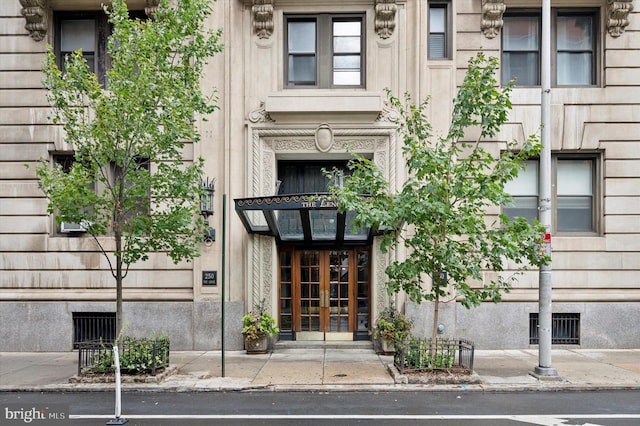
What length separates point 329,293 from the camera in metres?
14.4

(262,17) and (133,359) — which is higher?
(262,17)

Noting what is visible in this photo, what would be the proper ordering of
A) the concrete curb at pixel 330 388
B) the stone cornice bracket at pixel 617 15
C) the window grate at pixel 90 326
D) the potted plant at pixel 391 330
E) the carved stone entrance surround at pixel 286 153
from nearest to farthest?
the concrete curb at pixel 330 388 → the potted plant at pixel 391 330 → the stone cornice bracket at pixel 617 15 → the carved stone entrance surround at pixel 286 153 → the window grate at pixel 90 326

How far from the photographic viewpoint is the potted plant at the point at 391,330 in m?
12.8

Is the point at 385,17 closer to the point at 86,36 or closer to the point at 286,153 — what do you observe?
the point at 286,153

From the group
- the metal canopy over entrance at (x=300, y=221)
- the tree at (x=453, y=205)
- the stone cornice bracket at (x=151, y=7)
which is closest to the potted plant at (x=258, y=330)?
the metal canopy over entrance at (x=300, y=221)

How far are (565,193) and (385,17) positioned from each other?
7132 mm

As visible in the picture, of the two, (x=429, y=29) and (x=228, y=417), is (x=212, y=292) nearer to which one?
(x=228, y=417)

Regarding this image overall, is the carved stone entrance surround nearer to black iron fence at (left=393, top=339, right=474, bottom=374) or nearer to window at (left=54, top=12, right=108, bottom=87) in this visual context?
black iron fence at (left=393, top=339, right=474, bottom=374)

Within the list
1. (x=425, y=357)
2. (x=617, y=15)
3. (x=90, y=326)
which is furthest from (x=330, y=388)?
(x=617, y=15)

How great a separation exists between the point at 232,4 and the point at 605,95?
1072cm

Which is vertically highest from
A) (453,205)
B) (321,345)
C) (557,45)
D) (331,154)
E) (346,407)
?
(557,45)

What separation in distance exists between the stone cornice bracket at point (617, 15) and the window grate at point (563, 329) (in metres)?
7.95

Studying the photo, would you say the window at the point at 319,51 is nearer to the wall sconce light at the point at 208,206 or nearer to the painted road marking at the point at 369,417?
the wall sconce light at the point at 208,206

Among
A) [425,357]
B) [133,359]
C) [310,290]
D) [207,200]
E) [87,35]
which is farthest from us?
[87,35]
